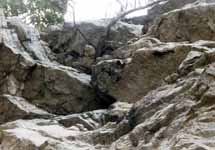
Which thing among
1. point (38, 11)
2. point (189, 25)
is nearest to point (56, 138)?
point (189, 25)

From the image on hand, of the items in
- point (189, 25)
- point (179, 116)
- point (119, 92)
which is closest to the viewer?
point (179, 116)

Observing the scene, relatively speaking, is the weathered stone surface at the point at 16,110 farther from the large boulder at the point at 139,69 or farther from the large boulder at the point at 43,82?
the large boulder at the point at 139,69

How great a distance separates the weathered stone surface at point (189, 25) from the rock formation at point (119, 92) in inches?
1.3

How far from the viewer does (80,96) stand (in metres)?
14.0

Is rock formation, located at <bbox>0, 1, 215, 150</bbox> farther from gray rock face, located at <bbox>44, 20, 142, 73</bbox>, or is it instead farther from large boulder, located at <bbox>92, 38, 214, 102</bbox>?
gray rock face, located at <bbox>44, 20, 142, 73</bbox>

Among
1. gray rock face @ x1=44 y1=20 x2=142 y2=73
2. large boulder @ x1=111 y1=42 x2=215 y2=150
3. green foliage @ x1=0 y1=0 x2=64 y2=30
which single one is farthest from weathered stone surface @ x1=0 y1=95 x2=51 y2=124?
green foliage @ x1=0 y1=0 x2=64 y2=30

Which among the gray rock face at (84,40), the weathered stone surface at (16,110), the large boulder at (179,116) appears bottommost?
the weathered stone surface at (16,110)

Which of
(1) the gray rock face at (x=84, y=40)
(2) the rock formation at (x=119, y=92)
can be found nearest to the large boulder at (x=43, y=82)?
(2) the rock formation at (x=119, y=92)

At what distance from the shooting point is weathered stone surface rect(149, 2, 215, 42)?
40.9 ft

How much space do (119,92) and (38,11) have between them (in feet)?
35.8

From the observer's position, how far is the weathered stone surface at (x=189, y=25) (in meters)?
12.5

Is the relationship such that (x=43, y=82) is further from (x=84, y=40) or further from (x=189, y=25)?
(x=189, y=25)

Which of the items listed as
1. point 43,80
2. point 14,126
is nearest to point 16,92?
point 43,80

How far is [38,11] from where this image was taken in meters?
21.8
